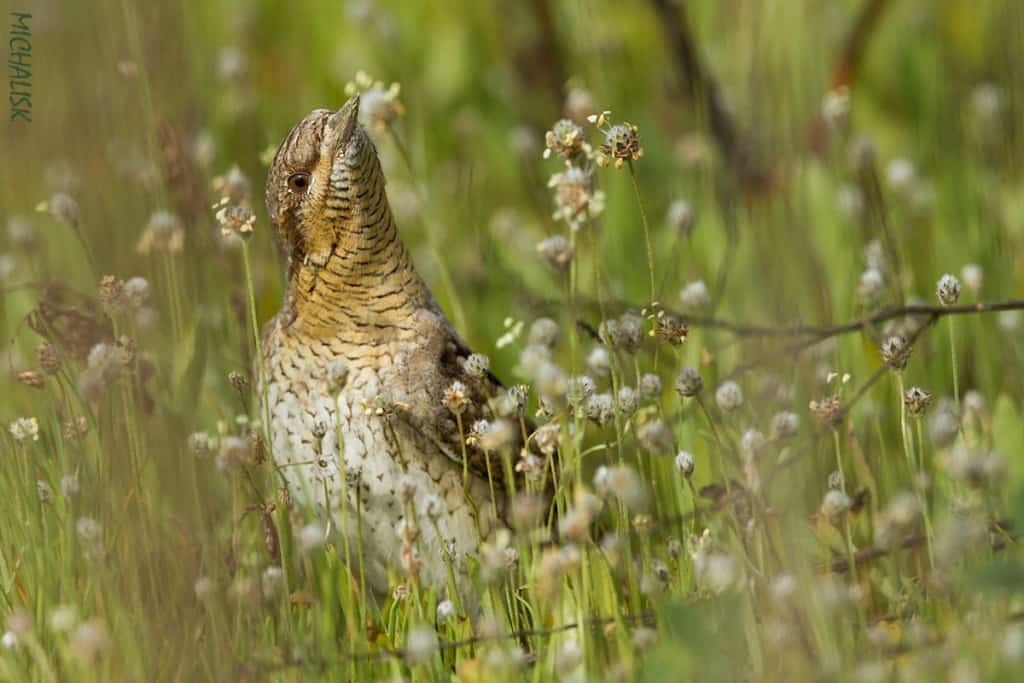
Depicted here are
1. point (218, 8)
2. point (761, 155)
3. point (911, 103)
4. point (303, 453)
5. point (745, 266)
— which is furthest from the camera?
point (218, 8)

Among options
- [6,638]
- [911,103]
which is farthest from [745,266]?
[6,638]

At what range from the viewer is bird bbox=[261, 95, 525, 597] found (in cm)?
321

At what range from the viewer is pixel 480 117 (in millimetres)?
6523

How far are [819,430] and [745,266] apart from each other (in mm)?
1673

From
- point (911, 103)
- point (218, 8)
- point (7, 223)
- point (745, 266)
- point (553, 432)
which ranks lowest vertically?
point (553, 432)

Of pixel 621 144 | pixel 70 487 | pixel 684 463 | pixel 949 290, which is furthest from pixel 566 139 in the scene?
pixel 70 487

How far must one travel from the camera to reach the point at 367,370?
130 inches

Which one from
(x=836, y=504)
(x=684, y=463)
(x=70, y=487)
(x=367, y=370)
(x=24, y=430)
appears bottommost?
(x=836, y=504)

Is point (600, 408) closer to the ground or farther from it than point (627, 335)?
closer to the ground

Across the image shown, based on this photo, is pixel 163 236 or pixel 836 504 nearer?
pixel 836 504

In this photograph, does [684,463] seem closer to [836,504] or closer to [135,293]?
[836,504]

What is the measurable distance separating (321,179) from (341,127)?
15cm

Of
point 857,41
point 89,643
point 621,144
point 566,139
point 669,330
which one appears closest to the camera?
point 89,643

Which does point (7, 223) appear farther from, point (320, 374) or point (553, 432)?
point (553, 432)
